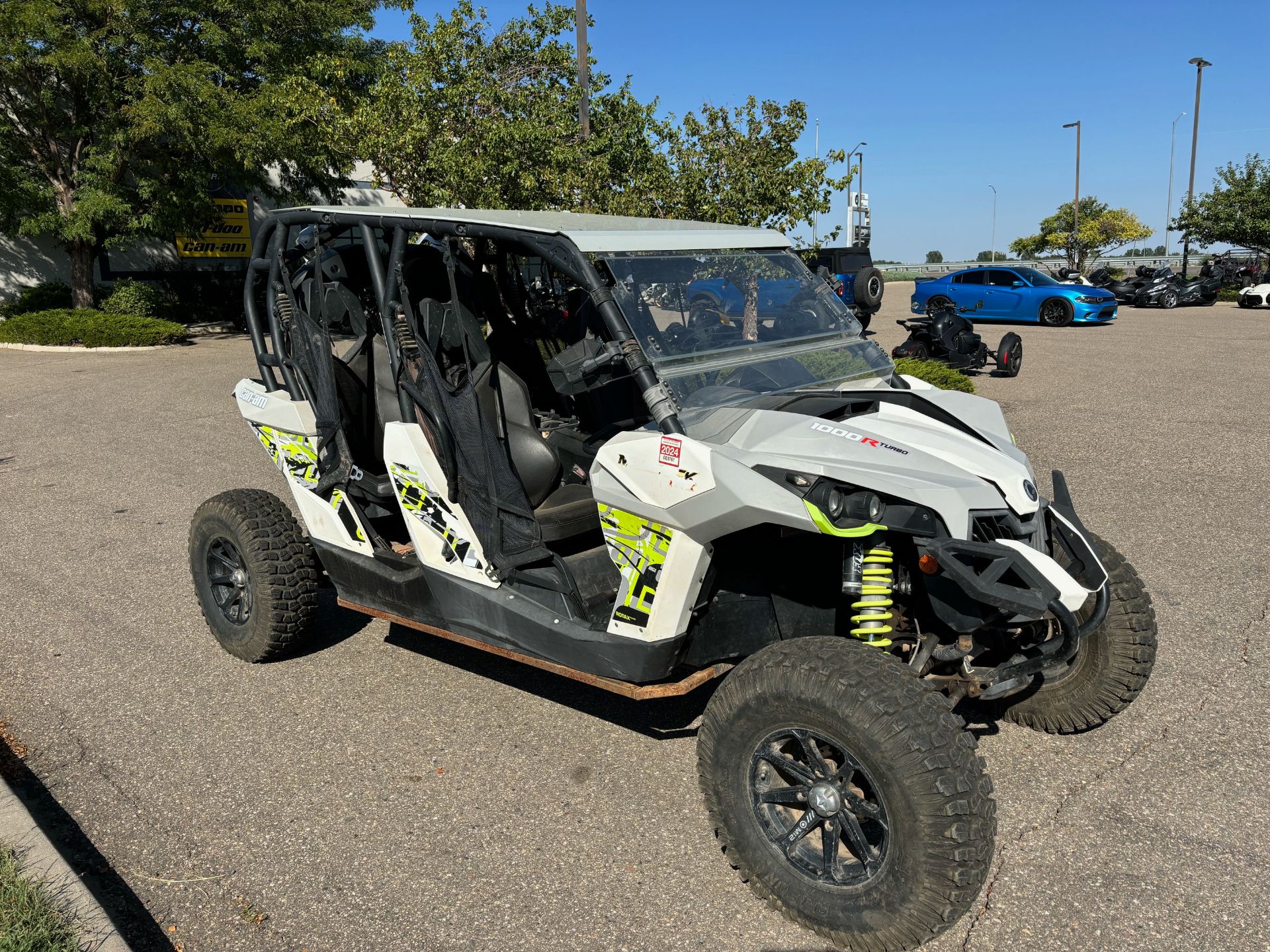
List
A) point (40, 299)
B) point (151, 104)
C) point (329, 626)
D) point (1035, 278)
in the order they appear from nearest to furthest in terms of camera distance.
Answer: point (329, 626) → point (151, 104) → point (40, 299) → point (1035, 278)

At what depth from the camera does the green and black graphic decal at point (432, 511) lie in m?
4.06

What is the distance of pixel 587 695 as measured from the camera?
4633 millimetres

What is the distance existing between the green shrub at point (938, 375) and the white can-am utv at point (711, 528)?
682 cm

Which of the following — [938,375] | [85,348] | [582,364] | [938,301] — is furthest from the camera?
[938,301]

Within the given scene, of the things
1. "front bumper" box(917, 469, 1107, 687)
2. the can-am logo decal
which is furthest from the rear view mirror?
"front bumper" box(917, 469, 1107, 687)

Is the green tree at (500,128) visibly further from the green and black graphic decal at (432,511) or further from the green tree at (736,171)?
the green and black graphic decal at (432,511)

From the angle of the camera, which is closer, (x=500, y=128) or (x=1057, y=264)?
(x=500, y=128)

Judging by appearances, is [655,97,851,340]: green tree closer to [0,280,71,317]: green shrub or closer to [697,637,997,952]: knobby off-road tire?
[697,637,997,952]: knobby off-road tire

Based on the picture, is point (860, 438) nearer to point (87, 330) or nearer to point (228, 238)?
point (87, 330)

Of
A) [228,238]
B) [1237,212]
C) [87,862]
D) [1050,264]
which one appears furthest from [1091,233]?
[87,862]

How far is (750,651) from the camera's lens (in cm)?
362

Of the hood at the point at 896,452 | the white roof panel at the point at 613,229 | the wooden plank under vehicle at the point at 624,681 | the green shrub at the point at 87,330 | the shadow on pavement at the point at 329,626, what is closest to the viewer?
the hood at the point at 896,452

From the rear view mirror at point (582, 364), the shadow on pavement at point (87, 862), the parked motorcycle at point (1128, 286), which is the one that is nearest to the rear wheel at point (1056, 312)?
the parked motorcycle at point (1128, 286)

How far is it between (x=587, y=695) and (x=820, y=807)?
182 cm
